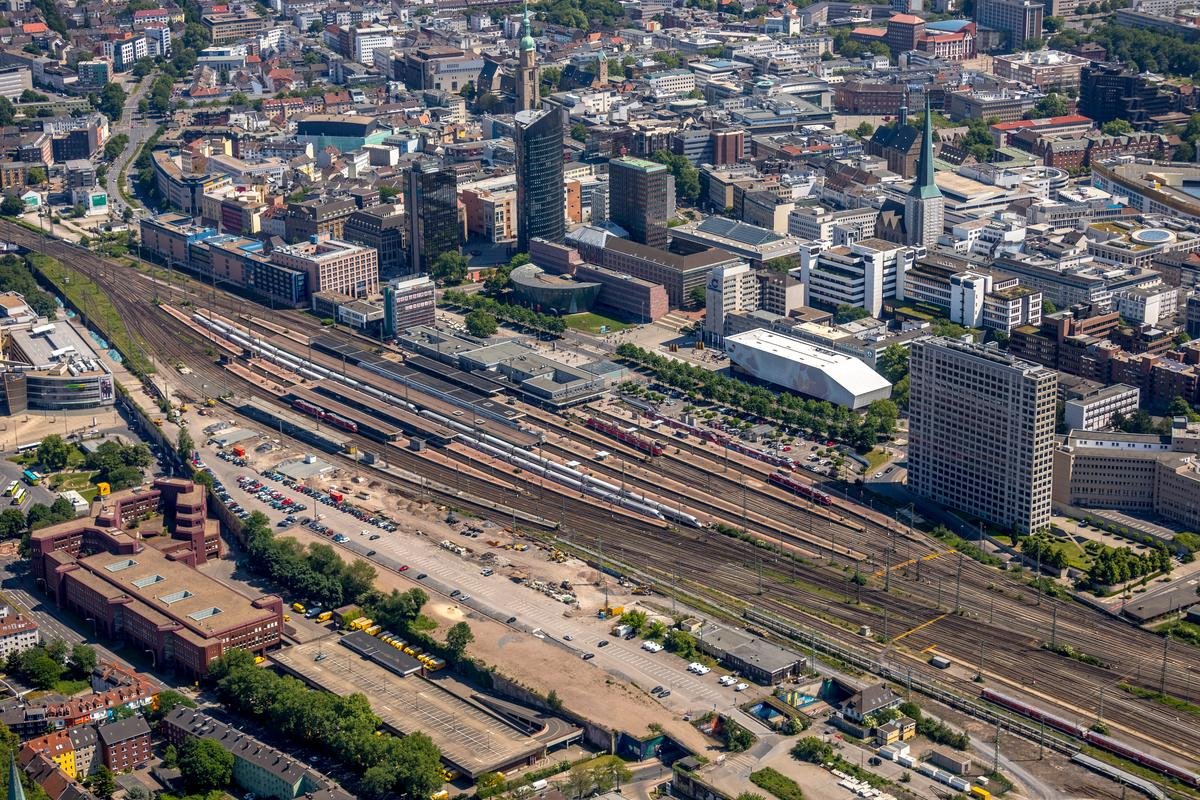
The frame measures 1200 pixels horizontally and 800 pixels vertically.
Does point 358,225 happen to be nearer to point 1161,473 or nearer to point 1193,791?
point 1161,473

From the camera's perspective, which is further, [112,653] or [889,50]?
[889,50]

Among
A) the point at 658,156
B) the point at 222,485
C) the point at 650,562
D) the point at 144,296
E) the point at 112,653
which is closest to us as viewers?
the point at 112,653

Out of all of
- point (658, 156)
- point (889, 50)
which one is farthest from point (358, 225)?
point (889, 50)

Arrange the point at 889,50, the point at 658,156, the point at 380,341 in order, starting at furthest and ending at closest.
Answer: the point at 889,50
the point at 658,156
the point at 380,341

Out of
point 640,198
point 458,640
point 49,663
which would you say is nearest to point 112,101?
point 640,198

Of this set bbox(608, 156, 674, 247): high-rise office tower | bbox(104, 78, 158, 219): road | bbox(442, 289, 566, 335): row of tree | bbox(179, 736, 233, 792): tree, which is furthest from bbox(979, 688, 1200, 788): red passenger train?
bbox(104, 78, 158, 219): road

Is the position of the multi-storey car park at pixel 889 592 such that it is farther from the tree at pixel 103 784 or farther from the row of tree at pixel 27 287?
the row of tree at pixel 27 287

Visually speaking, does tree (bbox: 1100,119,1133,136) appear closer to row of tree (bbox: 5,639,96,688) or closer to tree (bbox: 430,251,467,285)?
tree (bbox: 430,251,467,285)

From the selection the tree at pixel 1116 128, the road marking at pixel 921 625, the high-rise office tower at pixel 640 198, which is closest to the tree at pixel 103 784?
the road marking at pixel 921 625
